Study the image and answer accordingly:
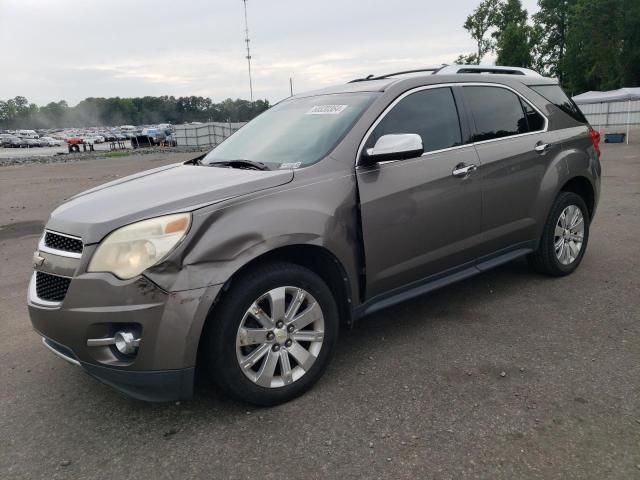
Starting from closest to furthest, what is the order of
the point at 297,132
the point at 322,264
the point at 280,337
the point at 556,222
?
the point at 280,337 < the point at 322,264 < the point at 297,132 < the point at 556,222

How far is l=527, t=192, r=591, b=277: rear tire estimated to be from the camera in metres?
4.59

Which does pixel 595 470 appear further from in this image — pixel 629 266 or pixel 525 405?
pixel 629 266

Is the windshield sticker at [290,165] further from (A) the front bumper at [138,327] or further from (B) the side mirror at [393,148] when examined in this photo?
(A) the front bumper at [138,327]

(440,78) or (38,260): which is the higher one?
(440,78)

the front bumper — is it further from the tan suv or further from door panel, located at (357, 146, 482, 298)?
door panel, located at (357, 146, 482, 298)

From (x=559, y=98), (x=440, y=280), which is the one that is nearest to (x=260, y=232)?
(x=440, y=280)

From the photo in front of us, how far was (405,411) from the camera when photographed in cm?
286

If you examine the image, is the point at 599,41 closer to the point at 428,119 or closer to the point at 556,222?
the point at 556,222

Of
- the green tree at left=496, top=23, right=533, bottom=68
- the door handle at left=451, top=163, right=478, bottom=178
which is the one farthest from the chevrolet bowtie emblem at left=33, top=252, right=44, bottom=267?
the green tree at left=496, top=23, right=533, bottom=68

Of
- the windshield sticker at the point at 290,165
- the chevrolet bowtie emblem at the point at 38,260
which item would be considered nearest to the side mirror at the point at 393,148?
the windshield sticker at the point at 290,165

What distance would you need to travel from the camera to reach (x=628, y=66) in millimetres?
52250

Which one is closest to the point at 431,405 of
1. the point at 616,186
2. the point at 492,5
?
the point at 616,186

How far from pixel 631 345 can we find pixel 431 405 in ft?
5.02

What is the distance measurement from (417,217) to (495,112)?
129 centimetres
